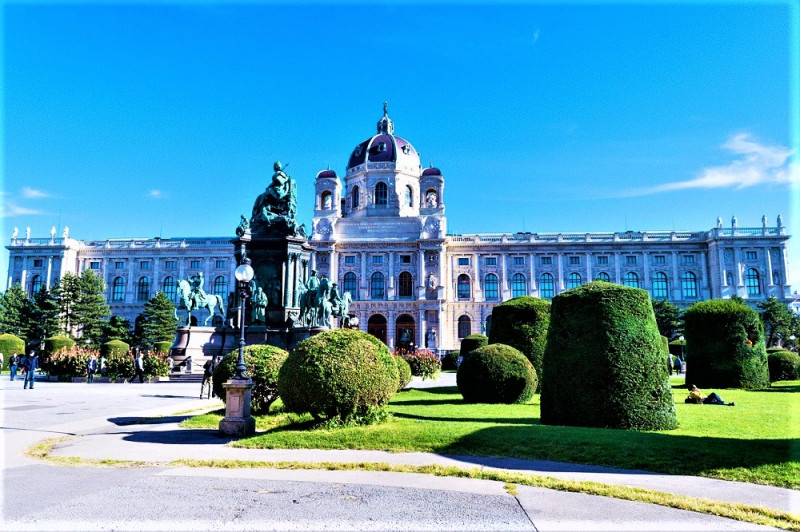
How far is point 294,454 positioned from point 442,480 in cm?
291

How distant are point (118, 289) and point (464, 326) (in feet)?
157

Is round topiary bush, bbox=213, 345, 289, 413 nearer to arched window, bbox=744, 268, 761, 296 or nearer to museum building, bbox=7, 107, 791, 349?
museum building, bbox=7, 107, 791, 349

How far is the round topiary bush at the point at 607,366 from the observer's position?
36.9 feet

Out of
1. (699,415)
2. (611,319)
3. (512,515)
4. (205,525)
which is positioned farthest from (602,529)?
(699,415)

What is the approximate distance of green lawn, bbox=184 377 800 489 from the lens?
8177 millimetres

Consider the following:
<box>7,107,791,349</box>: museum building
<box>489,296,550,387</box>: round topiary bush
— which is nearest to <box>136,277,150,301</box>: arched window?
<box>7,107,791,349</box>: museum building

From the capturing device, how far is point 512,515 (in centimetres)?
602

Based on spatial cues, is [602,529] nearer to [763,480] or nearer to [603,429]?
[763,480]

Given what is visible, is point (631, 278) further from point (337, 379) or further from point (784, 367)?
point (337, 379)

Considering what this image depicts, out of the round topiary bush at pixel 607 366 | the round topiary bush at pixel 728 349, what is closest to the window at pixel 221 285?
the round topiary bush at pixel 728 349

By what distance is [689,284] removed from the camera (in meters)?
73.2

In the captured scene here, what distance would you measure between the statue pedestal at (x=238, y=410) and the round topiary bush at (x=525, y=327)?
12.1 meters

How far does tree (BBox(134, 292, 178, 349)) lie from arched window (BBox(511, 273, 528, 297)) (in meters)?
41.5

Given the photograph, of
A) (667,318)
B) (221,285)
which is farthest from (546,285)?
(221,285)
